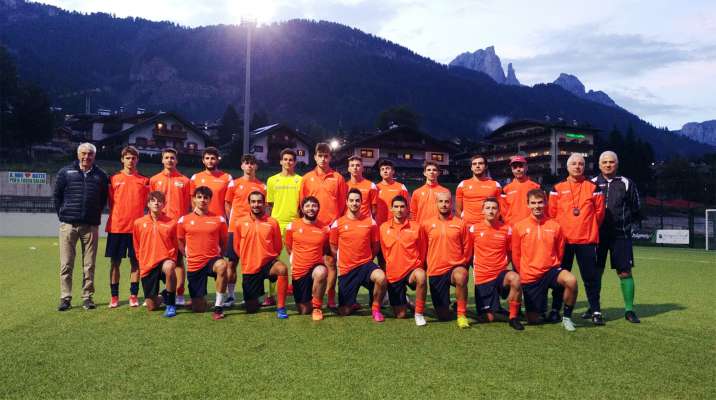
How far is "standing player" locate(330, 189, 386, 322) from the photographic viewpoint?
19.9 ft

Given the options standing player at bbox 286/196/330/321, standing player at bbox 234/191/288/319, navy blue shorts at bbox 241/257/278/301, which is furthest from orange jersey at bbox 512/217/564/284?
navy blue shorts at bbox 241/257/278/301

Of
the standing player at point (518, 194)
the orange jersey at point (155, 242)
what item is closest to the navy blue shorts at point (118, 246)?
the orange jersey at point (155, 242)

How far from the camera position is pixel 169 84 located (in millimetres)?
175250

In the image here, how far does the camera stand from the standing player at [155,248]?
6.29 meters

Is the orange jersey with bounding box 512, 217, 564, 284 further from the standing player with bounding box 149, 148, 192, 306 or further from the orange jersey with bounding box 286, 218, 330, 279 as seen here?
the standing player with bounding box 149, 148, 192, 306

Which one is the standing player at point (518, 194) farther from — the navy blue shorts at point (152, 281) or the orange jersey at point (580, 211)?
the navy blue shorts at point (152, 281)

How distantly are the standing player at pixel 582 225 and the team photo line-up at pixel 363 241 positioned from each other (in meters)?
0.01

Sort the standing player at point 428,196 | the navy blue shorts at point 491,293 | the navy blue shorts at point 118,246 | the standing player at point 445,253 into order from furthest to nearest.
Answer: the standing player at point 428,196, the navy blue shorts at point 118,246, the standing player at point 445,253, the navy blue shorts at point 491,293

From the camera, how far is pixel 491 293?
5828mm

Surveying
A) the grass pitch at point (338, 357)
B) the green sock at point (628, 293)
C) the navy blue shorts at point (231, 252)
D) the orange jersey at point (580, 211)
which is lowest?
the grass pitch at point (338, 357)

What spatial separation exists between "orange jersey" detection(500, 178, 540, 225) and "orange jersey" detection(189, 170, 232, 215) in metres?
3.88

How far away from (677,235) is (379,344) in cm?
2350

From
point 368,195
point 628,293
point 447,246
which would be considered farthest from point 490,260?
point 368,195

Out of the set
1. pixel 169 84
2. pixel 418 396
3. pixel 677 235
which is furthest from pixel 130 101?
pixel 418 396
